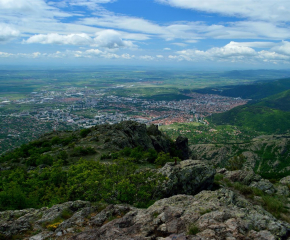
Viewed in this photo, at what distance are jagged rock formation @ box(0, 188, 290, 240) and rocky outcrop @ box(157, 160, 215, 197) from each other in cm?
654

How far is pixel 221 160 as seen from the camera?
101312mm

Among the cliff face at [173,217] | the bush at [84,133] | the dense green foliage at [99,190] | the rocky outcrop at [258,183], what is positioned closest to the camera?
the cliff face at [173,217]

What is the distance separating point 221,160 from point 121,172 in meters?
90.7

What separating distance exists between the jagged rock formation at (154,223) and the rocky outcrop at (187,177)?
654 centimetres

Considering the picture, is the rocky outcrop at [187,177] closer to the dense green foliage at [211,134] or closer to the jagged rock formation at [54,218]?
the jagged rock formation at [54,218]

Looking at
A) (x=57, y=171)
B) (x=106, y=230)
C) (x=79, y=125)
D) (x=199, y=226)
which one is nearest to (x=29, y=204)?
(x=57, y=171)

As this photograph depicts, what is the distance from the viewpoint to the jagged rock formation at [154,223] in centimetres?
1122

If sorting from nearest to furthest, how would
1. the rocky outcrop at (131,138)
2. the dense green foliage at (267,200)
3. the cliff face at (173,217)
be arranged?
the cliff face at (173,217) → the dense green foliage at (267,200) → the rocky outcrop at (131,138)

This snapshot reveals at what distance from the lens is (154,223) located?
41.6 feet

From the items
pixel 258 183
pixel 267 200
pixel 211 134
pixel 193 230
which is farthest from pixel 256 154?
pixel 193 230

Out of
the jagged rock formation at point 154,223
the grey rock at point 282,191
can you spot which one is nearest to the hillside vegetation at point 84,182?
the jagged rock formation at point 154,223

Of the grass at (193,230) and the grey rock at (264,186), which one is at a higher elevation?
the grass at (193,230)

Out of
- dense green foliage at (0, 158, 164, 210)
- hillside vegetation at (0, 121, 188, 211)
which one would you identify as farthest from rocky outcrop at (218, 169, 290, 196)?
dense green foliage at (0, 158, 164, 210)

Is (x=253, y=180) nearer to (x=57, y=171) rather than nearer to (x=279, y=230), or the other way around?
(x=279, y=230)
